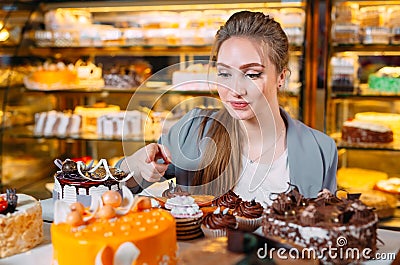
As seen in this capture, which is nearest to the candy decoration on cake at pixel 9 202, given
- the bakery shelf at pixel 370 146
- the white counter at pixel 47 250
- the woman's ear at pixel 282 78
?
the white counter at pixel 47 250

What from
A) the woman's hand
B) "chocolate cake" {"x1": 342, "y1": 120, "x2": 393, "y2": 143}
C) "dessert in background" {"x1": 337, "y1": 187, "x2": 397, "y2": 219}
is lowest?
"dessert in background" {"x1": 337, "y1": 187, "x2": 397, "y2": 219}

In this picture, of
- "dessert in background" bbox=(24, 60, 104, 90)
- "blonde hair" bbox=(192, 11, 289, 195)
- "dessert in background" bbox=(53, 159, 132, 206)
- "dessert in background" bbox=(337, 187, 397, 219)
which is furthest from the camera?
"dessert in background" bbox=(24, 60, 104, 90)

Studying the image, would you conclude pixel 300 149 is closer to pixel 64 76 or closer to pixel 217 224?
pixel 217 224

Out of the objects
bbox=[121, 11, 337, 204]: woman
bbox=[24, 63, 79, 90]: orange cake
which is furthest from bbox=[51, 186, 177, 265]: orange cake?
bbox=[24, 63, 79, 90]: orange cake

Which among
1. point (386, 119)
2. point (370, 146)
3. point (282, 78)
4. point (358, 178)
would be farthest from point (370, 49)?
point (282, 78)

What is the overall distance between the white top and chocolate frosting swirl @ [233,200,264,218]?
1.53 feet

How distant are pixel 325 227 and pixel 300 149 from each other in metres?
0.99

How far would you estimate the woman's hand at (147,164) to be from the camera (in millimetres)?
2061

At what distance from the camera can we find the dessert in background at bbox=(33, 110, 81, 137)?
448 cm

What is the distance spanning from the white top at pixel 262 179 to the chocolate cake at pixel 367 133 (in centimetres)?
165

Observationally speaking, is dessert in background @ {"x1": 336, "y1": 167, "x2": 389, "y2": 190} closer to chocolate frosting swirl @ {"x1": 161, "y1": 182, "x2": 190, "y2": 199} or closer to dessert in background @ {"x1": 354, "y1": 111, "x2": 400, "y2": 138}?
dessert in background @ {"x1": 354, "y1": 111, "x2": 400, "y2": 138}

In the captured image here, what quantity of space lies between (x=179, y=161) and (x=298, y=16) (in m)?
2.17

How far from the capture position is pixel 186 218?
1.83m

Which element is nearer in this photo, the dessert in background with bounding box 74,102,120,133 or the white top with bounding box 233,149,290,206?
the white top with bounding box 233,149,290,206
